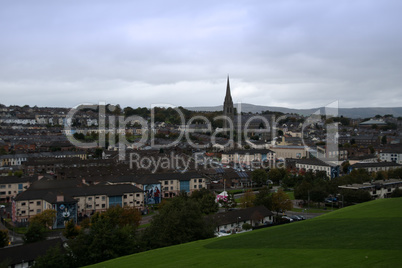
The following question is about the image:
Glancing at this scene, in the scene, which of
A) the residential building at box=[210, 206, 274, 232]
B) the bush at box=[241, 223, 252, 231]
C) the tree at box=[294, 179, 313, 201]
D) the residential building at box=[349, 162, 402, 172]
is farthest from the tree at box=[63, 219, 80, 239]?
the residential building at box=[349, 162, 402, 172]

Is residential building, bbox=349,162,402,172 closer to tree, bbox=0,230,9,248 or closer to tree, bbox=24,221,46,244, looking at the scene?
tree, bbox=24,221,46,244

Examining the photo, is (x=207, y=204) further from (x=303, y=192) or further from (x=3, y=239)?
(x=3, y=239)

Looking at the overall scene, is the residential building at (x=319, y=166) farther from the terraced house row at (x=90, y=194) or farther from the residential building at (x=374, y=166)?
the terraced house row at (x=90, y=194)

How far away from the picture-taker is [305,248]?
392 inches

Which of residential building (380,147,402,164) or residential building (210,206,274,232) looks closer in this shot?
residential building (210,206,274,232)

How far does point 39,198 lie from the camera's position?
70.9 ft

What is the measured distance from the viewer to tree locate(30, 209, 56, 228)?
1866 cm

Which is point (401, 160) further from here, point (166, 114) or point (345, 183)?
point (166, 114)

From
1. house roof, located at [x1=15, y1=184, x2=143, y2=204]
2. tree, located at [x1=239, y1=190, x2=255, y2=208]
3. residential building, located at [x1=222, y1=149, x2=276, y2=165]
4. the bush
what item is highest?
residential building, located at [x1=222, y1=149, x2=276, y2=165]

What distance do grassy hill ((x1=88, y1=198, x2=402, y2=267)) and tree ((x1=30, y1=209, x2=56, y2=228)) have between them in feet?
28.8

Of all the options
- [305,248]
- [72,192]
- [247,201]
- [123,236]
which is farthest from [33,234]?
[247,201]

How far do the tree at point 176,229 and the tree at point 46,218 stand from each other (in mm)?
7043

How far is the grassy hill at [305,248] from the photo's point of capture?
8422 mm

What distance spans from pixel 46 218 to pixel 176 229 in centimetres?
828
